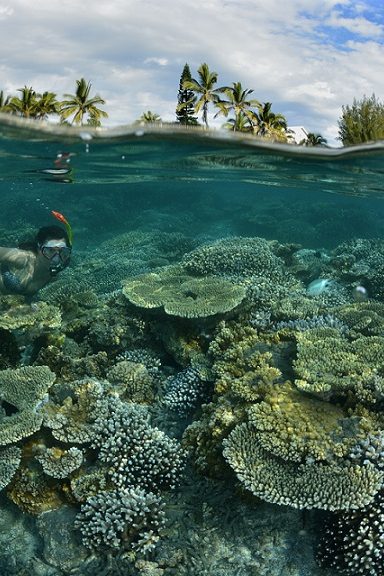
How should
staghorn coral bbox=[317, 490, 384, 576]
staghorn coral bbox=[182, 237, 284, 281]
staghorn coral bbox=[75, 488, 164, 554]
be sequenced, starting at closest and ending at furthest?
staghorn coral bbox=[317, 490, 384, 576], staghorn coral bbox=[75, 488, 164, 554], staghorn coral bbox=[182, 237, 284, 281]

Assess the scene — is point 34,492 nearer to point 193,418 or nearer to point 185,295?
point 193,418

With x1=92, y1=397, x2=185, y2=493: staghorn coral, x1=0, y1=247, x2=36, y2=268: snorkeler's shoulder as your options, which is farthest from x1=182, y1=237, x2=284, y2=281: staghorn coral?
x1=92, y1=397, x2=185, y2=493: staghorn coral

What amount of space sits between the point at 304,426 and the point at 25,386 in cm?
404

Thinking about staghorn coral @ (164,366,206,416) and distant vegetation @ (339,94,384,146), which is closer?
staghorn coral @ (164,366,206,416)

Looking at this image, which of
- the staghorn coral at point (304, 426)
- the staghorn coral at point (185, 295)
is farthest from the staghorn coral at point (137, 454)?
the staghorn coral at point (185, 295)

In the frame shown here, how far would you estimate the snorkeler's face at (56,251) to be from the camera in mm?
11398

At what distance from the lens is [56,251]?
1152 centimetres

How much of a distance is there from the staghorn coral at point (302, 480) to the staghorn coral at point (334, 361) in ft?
3.31

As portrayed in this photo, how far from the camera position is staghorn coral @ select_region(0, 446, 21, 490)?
5.74 metres

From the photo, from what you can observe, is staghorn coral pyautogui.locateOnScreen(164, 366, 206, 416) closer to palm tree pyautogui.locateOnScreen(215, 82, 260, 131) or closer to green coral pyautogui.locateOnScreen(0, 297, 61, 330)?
green coral pyautogui.locateOnScreen(0, 297, 61, 330)

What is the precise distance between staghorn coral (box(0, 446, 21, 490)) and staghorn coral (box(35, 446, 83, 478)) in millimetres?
253

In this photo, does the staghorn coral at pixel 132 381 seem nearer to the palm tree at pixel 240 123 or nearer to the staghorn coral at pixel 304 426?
the staghorn coral at pixel 304 426

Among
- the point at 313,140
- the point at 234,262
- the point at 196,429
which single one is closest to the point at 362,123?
the point at 313,140

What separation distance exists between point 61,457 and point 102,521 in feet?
3.31
